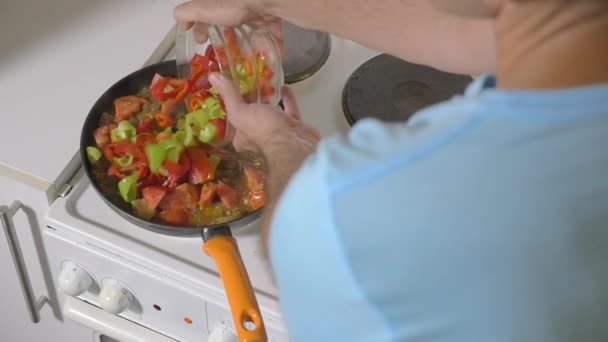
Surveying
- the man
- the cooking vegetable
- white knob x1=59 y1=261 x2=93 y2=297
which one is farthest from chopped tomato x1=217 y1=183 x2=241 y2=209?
the man

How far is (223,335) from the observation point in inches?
30.9

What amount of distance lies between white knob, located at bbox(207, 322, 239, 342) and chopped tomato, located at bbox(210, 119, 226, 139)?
22 cm

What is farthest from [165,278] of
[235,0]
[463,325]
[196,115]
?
[463,325]

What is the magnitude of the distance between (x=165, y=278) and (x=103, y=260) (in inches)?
3.4

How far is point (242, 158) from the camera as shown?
81cm

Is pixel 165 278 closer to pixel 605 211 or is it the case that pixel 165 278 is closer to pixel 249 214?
pixel 249 214

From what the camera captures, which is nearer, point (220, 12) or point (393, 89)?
point (220, 12)

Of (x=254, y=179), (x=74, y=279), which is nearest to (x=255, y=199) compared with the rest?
(x=254, y=179)

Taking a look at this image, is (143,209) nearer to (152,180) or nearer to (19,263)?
(152,180)

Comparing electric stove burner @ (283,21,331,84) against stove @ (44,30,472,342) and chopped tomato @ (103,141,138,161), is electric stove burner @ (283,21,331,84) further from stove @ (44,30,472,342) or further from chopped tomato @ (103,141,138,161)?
chopped tomato @ (103,141,138,161)

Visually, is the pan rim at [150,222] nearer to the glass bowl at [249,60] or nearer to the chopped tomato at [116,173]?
the chopped tomato at [116,173]

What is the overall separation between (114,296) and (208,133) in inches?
8.8

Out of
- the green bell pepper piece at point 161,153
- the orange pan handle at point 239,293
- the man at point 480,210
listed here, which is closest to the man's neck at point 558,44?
the man at point 480,210

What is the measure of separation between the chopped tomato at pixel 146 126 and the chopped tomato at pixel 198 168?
67 mm
